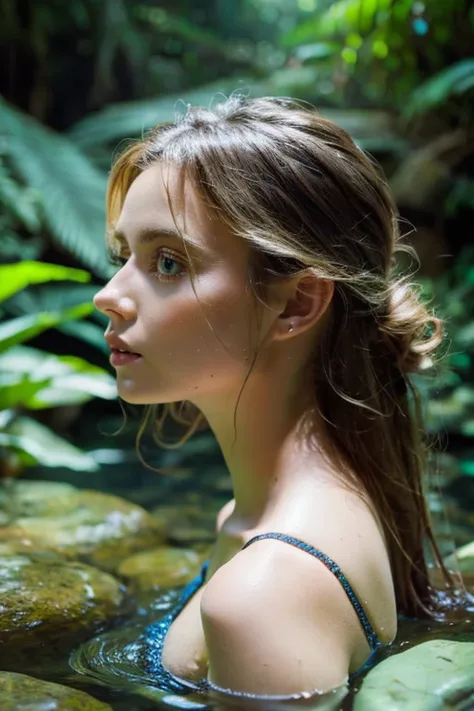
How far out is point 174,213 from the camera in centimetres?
138

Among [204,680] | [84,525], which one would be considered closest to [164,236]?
[204,680]

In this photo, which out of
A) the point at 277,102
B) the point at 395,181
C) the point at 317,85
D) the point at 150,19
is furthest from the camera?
the point at 150,19

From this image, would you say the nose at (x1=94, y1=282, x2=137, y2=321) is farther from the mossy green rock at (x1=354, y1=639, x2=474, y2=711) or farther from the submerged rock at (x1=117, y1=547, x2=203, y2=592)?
the submerged rock at (x1=117, y1=547, x2=203, y2=592)

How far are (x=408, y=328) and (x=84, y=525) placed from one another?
1614 mm

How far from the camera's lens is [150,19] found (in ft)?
27.1

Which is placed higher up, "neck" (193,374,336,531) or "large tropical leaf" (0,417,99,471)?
Result: "neck" (193,374,336,531)

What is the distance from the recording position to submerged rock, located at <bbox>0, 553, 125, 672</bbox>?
5.36ft

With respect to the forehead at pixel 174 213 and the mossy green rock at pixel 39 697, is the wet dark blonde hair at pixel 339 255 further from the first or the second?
the mossy green rock at pixel 39 697

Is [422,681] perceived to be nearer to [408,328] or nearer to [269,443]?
[269,443]

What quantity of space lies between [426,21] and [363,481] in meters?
5.20

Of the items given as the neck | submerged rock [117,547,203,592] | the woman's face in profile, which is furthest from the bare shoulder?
submerged rock [117,547,203,592]

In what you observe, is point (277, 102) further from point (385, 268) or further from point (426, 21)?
point (426, 21)

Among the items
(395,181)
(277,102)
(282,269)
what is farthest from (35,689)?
(395,181)

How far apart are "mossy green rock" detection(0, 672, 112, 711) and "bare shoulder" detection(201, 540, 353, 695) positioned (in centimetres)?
21
